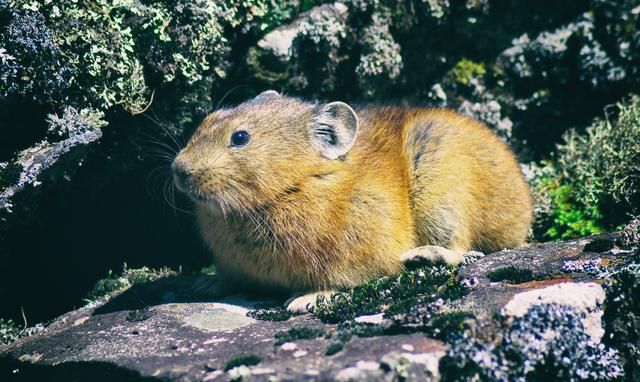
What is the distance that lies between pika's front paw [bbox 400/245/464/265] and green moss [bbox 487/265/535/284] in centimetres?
68

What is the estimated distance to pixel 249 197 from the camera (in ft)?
20.0

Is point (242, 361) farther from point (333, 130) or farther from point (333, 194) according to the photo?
point (333, 130)

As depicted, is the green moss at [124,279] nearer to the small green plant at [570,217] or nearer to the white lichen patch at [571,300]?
the white lichen patch at [571,300]

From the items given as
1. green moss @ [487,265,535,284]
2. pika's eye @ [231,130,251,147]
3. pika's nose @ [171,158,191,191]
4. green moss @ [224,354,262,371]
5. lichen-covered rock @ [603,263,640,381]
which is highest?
pika's eye @ [231,130,251,147]

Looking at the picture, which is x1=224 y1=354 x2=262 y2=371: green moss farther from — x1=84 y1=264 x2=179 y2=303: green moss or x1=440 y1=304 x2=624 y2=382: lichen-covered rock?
x1=84 y1=264 x2=179 y2=303: green moss

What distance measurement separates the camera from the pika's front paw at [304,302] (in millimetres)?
5824

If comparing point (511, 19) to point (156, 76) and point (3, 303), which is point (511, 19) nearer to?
point (156, 76)

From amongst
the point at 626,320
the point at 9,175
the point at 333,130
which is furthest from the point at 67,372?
the point at 626,320

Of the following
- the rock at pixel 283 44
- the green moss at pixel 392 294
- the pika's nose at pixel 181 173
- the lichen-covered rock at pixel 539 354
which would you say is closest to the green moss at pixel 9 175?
the pika's nose at pixel 181 173

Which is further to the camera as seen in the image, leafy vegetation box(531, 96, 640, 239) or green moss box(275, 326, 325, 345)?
leafy vegetation box(531, 96, 640, 239)

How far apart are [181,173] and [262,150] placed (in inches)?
31.3

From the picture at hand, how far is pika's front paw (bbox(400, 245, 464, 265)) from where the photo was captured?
6273 millimetres

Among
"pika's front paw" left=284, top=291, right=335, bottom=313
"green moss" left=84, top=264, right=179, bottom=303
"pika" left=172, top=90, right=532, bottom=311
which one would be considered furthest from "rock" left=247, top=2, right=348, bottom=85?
"pika's front paw" left=284, top=291, right=335, bottom=313

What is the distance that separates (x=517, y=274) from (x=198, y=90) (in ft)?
13.0
